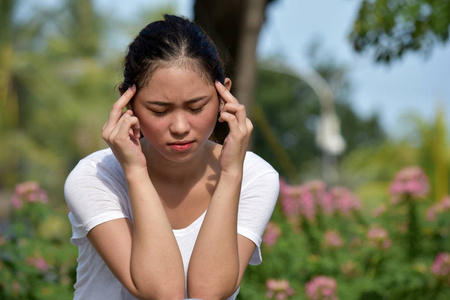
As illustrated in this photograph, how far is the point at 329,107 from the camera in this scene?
85.2 ft

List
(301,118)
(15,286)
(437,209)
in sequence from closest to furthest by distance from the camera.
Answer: (15,286)
(437,209)
(301,118)

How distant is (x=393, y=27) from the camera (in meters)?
5.14

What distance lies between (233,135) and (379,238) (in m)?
3.29

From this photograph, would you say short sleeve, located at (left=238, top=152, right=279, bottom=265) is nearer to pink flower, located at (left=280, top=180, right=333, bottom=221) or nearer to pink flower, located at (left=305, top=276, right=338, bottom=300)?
pink flower, located at (left=305, top=276, right=338, bottom=300)

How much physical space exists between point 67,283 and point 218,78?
273cm

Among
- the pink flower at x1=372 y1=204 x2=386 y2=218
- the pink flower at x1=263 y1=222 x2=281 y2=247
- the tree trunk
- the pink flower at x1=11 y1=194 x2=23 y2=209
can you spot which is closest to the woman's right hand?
the pink flower at x1=263 y1=222 x2=281 y2=247

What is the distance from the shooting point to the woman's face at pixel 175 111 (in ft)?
7.60

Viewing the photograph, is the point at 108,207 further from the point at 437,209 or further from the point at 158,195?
the point at 437,209

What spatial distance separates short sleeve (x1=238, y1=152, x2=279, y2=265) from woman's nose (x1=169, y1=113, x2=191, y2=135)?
0.38m

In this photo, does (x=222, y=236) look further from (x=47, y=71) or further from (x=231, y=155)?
(x=47, y=71)

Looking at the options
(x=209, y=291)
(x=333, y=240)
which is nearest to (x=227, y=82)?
(x=209, y=291)

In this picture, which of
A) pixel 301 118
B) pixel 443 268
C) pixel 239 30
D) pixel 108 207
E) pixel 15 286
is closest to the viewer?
pixel 108 207

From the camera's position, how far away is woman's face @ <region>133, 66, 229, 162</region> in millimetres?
2316

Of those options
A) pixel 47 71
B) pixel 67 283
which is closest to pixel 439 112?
pixel 67 283
